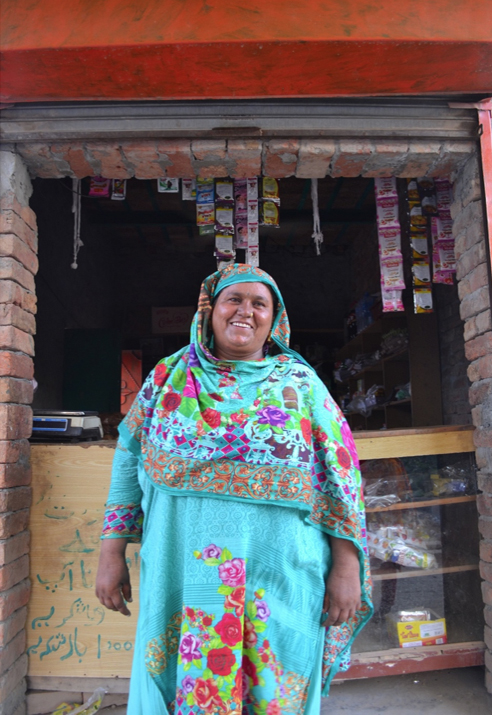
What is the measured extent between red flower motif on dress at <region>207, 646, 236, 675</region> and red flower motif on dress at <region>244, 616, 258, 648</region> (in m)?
0.06

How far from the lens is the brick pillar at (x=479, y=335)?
2.35 meters

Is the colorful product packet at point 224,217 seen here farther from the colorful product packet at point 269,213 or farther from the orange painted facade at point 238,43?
the orange painted facade at point 238,43

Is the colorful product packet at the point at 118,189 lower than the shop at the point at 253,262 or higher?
higher

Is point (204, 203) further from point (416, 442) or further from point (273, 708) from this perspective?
point (273, 708)

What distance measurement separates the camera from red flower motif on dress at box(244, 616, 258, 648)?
1319 mm

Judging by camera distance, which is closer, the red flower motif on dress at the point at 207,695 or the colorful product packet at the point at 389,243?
the red flower motif on dress at the point at 207,695

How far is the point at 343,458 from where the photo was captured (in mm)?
1480

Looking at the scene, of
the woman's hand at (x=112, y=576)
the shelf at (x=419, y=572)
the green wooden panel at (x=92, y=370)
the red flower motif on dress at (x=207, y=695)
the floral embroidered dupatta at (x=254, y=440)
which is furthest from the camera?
the green wooden panel at (x=92, y=370)

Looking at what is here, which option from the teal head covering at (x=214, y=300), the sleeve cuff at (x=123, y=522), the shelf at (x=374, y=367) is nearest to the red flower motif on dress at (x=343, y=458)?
the teal head covering at (x=214, y=300)

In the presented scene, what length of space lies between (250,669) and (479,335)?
189cm

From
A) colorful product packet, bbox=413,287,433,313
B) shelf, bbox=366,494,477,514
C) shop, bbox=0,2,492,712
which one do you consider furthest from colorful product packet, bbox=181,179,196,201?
shelf, bbox=366,494,477,514

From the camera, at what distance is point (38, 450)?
248cm

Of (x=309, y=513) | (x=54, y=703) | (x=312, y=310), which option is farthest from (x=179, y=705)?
(x=312, y=310)

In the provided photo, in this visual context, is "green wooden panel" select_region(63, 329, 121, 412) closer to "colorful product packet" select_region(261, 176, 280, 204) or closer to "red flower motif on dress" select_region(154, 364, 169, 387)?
"colorful product packet" select_region(261, 176, 280, 204)
